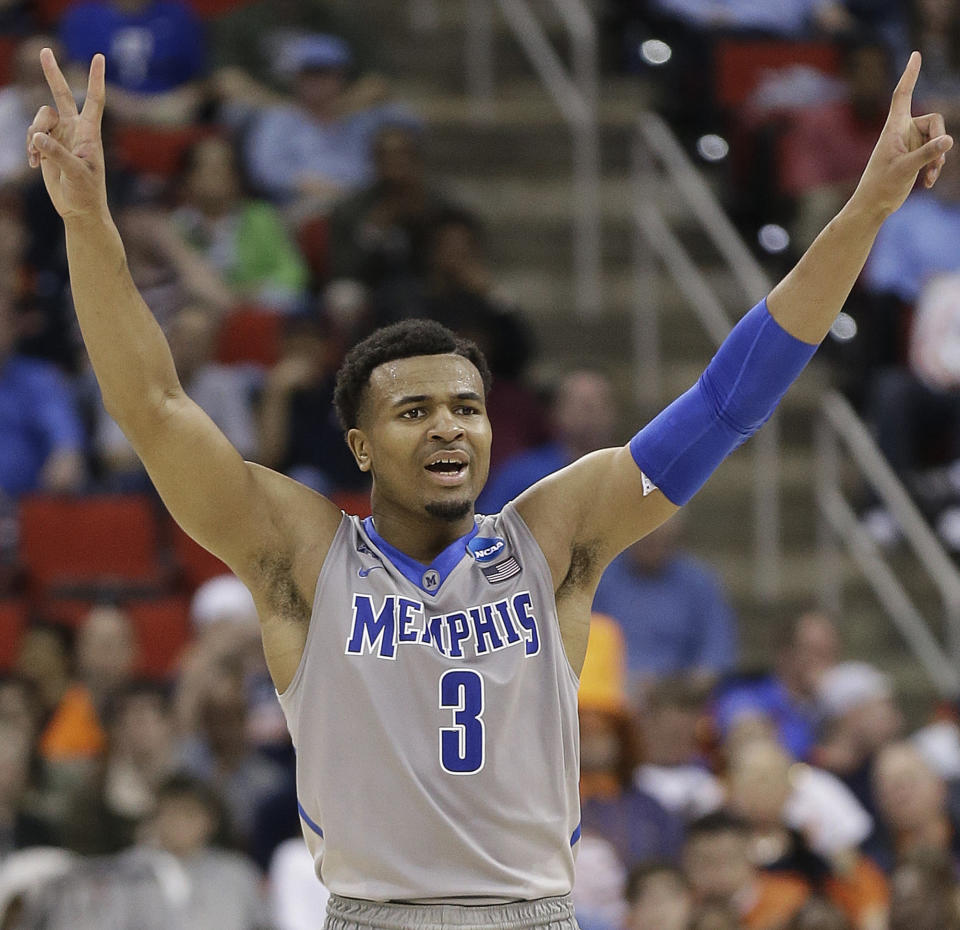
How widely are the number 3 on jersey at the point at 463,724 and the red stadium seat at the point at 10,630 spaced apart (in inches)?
190

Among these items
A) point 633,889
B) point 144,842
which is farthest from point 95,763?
point 633,889

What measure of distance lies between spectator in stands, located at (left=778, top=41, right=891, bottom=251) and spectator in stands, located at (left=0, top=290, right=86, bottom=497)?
3891 mm

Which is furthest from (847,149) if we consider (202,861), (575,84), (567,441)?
(202,861)

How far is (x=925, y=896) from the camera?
6750mm

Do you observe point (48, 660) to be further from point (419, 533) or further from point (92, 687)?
point (419, 533)

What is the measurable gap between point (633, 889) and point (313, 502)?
3.46 metres

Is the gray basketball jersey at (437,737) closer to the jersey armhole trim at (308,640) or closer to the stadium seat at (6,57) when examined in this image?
the jersey armhole trim at (308,640)

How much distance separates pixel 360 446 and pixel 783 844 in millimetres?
4000

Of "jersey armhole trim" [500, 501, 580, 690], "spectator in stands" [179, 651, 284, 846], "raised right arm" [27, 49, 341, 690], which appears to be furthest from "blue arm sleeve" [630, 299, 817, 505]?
"spectator in stands" [179, 651, 284, 846]

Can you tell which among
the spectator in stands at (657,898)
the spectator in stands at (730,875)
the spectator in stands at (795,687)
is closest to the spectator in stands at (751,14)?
the spectator in stands at (795,687)

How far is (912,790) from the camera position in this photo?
24.5ft

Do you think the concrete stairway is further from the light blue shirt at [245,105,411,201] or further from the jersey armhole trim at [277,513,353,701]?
the jersey armhole trim at [277,513,353,701]

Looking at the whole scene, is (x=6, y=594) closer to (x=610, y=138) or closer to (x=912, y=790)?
(x=912, y=790)

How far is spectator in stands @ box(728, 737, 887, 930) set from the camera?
23.3ft
